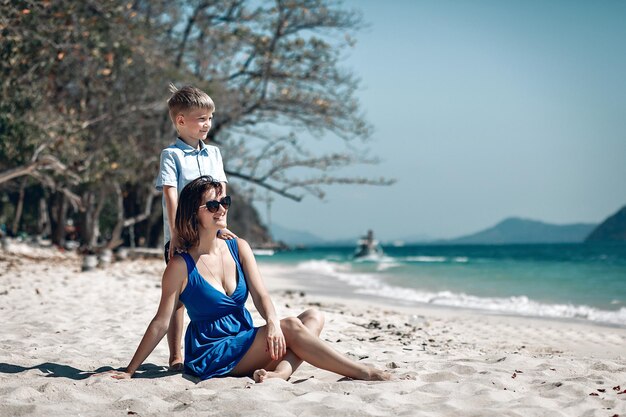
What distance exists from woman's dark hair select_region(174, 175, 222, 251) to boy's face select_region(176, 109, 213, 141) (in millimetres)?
403

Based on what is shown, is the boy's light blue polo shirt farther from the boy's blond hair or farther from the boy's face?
the boy's blond hair

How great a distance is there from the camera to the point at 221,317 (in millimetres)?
4180

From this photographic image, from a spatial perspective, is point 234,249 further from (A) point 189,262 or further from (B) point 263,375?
(B) point 263,375

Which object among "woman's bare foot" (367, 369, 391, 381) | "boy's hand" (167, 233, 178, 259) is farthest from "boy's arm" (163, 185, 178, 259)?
"woman's bare foot" (367, 369, 391, 381)

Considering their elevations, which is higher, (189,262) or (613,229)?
(613,229)

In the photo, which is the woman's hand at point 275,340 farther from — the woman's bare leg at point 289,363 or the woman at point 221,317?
the woman's bare leg at point 289,363

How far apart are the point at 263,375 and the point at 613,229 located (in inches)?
4216

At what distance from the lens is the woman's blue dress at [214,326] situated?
13.3ft

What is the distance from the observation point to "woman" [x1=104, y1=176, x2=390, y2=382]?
396 cm

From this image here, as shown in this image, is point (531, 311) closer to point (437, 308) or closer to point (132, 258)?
point (437, 308)

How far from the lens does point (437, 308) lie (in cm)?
1070

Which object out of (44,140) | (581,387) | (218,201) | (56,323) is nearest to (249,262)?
(218,201)

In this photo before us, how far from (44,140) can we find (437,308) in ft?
27.6

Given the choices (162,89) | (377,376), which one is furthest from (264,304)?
(162,89)
